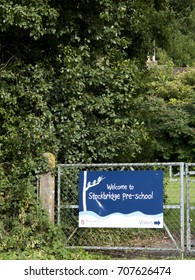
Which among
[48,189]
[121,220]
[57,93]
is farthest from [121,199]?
[57,93]

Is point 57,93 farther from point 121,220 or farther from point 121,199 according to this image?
point 121,220

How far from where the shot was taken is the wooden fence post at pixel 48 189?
9.55m

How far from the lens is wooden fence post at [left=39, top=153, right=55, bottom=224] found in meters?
9.55

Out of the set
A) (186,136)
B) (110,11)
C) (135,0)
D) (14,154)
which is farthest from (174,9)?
(186,136)

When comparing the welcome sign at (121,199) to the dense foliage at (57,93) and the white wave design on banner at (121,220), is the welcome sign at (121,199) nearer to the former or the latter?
the white wave design on banner at (121,220)

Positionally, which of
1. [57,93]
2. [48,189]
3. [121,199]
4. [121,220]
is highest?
[57,93]

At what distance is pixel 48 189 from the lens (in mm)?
9578

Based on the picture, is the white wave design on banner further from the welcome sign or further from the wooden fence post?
the wooden fence post

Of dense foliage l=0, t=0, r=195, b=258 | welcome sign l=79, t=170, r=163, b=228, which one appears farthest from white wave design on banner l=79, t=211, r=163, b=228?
dense foliage l=0, t=0, r=195, b=258

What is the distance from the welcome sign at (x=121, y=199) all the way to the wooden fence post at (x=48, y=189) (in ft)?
1.83

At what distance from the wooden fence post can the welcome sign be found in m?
0.56

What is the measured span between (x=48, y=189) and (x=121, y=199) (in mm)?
1329

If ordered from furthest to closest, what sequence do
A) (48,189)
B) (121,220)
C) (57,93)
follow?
(57,93), (48,189), (121,220)

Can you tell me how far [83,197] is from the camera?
9320mm
